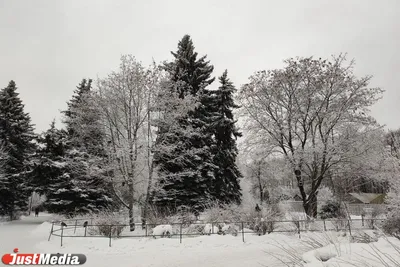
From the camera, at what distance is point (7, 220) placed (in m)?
25.6

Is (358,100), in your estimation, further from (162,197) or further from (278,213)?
(162,197)

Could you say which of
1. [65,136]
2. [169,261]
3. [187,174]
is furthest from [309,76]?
[65,136]

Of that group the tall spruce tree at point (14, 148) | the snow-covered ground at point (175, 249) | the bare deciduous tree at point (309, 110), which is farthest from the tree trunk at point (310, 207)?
the tall spruce tree at point (14, 148)

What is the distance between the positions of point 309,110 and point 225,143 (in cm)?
789

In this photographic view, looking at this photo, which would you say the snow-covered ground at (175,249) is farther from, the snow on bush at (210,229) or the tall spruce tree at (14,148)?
the tall spruce tree at (14,148)

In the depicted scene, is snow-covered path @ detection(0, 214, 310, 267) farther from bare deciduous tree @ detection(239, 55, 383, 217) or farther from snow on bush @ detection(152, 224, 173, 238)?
bare deciduous tree @ detection(239, 55, 383, 217)

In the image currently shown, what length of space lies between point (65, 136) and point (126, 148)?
14.2 m

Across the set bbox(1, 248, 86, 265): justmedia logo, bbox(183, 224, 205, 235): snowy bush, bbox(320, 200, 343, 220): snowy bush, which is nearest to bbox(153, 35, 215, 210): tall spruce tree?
bbox(183, 224, 205, 235): snowy bush

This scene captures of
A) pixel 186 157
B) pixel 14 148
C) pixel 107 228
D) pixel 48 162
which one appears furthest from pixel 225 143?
pixel 14 148

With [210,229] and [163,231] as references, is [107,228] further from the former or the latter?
[210,229]

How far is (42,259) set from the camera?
9.29 m

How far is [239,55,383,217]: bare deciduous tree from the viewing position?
17328 millimetres

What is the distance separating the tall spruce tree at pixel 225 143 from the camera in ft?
71.6

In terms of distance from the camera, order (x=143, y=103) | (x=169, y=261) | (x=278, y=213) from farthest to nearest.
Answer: (x=143, y=103)
(x=278, y=213)
(x=169, y=261)
